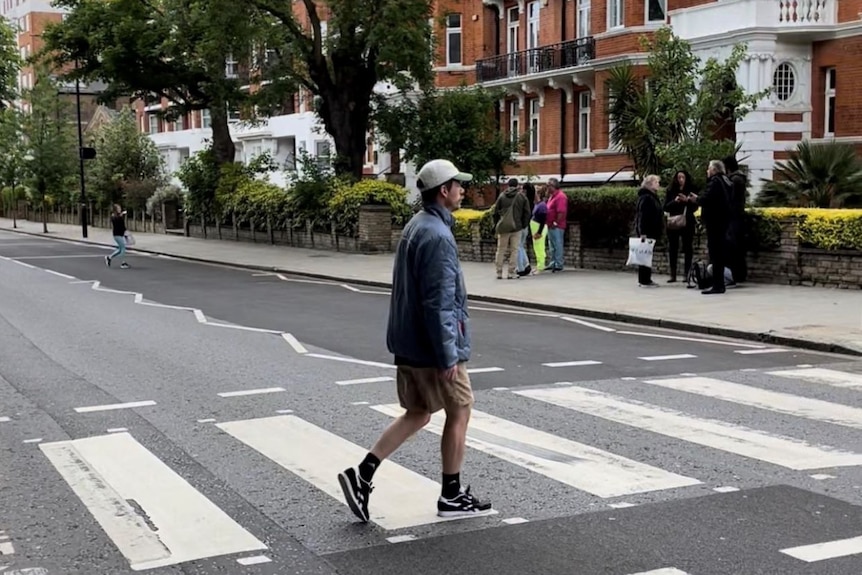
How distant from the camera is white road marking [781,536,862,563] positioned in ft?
15.7

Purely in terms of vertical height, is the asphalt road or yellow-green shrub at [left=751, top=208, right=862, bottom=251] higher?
yellow-green shrub at [left=751, top=208, right=862, bottom=251]

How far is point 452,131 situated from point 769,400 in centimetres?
2204

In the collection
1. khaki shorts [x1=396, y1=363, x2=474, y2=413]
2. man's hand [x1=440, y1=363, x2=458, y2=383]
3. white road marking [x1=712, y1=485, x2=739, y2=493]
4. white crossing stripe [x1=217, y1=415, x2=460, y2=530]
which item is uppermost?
man's hand [x1=440, y1=363, x2=458, y2=383]

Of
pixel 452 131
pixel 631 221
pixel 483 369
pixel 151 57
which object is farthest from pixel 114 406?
pixel 151 57

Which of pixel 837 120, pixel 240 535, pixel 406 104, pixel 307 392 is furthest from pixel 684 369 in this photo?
pixel 406 104

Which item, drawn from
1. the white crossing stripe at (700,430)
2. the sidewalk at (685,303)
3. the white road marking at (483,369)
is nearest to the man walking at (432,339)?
the white crossing stripe at (700,430)

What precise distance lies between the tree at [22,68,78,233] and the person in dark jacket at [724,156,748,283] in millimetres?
44323

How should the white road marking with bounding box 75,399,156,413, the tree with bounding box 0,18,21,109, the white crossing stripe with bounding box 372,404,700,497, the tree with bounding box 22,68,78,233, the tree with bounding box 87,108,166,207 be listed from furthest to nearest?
the tree with bounding box 22,68,78,233, the tree with bounding box 87,108,166,207, the tree with bounding box 0,18,21,109, the white road marking with bounding box 75,399,156,413, the white crossing stripe with bounding box 372,404,700,497

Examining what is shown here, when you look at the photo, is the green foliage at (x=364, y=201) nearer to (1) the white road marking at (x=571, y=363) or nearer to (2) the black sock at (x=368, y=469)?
(1) the white road marking at (x=571, y=363)

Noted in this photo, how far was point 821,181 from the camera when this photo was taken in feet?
61.1

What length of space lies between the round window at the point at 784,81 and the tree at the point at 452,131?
26.3ft

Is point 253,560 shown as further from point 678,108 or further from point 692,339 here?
point 678,108

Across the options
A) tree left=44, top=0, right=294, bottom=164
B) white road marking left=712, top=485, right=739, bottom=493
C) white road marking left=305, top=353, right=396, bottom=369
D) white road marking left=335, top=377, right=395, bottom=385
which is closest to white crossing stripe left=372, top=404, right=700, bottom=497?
white road marking left=712, top=485, right=739, bottom=493

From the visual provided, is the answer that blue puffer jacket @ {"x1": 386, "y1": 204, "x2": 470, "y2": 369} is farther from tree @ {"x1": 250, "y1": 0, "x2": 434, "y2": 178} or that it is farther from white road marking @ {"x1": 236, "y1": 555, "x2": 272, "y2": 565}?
tree @ {"x1": 250, "y1": 0, "x2": 434, "y2": 178}
